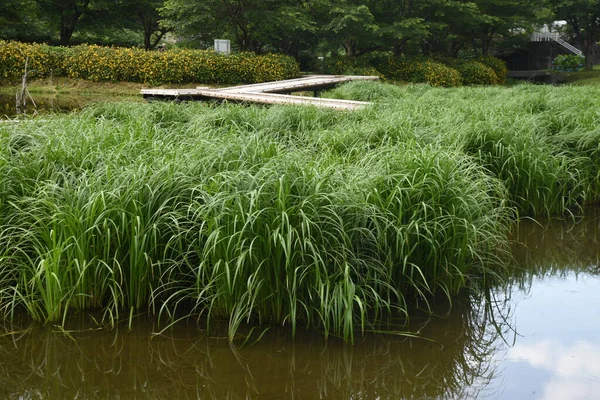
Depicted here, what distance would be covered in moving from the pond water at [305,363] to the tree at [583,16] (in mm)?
24306

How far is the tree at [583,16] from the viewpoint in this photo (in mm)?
25109

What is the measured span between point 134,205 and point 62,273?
1.72ft

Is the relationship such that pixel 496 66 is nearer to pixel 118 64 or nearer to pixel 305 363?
pixel 118 64

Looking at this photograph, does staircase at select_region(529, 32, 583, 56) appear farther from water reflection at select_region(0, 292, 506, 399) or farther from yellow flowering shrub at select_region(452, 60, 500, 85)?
water reflection at select_region(0, 292, 506, 399)

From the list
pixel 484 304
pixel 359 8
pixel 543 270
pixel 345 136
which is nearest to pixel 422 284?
pixel 484 304

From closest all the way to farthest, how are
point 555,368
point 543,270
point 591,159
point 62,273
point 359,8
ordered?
point 555,368 < point 62,273 < point 543,270 < point 591,159 < point 359,8

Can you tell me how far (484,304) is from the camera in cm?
404

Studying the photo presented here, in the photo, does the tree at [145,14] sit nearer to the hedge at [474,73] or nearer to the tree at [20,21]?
the tree at [20,21]

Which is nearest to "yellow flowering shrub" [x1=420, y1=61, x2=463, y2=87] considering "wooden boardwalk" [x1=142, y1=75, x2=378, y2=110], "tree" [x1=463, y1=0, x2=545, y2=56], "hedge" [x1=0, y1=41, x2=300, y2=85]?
"tree" [x1=463, y1=0, x2=545, y2=56]

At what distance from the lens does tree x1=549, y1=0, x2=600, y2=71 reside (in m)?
25.1

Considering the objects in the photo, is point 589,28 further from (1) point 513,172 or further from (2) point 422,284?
(2) point 422,284

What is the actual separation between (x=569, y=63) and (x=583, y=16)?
2797mm

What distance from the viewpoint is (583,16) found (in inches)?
1037

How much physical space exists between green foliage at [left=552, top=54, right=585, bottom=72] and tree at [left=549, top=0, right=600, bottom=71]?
0.51 metres
